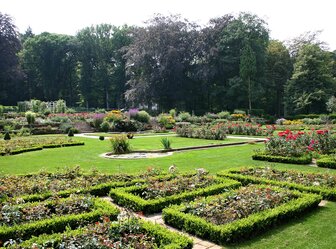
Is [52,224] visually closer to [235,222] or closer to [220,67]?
[235,222]

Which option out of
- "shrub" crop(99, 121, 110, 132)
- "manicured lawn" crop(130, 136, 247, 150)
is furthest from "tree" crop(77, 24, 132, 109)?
"manicured lawn" crop(130, 136, 247, 150)

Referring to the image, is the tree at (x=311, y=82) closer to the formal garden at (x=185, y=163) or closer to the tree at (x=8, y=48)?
the formal garden at (x=185, y=163)

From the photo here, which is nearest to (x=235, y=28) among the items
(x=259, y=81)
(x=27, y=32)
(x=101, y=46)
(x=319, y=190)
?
(x=259, y=81)

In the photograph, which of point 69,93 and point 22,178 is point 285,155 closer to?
point 22,178

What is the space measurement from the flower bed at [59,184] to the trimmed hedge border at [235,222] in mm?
1938

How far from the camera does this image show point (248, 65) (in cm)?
3522


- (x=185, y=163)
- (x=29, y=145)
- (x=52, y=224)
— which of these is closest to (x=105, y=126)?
(x=29, y=145)

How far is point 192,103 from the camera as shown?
41.3 m

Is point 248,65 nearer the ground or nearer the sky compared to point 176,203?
nearer the sky

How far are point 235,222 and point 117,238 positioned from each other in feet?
5.13

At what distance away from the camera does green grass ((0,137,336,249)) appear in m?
4.20

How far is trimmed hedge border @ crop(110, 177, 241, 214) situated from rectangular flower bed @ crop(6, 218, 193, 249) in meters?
1.08

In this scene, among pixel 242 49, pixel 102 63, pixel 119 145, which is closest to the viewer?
pixel 119 145

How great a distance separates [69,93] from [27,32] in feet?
65.6
